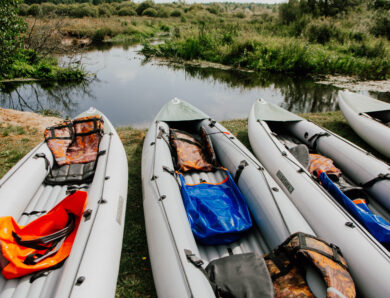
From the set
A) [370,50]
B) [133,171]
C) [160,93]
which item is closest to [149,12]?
[370,50]

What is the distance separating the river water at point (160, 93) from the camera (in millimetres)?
6043

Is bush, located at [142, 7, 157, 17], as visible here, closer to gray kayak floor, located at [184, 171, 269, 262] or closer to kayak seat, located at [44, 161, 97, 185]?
kayak seat, located at [44, 161, 97, 185]

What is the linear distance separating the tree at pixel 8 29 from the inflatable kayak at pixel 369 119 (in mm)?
6100

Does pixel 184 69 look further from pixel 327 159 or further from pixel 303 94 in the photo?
pixel 327 159

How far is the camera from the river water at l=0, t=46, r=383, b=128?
6.04 m

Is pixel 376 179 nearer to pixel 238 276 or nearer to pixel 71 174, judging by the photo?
pixel 238 276

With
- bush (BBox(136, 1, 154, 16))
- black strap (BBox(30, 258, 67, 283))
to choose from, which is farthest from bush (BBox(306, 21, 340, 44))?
bush (BBox(136, 1, 154, 16))

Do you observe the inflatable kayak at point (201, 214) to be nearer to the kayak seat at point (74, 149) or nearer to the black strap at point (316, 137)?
the kayak seat at point (74, 149)

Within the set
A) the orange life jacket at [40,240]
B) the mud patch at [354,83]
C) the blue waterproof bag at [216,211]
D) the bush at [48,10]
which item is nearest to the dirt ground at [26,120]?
the orange life jacket at [40,240]

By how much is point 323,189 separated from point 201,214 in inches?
46.3

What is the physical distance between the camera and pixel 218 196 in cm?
245

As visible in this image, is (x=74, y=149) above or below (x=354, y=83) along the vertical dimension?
below

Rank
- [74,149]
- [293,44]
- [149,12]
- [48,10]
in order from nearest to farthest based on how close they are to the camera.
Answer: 1. [74,149]
2. [293,44]
3. [48,10]
4. [149,12]

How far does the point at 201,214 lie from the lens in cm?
222
